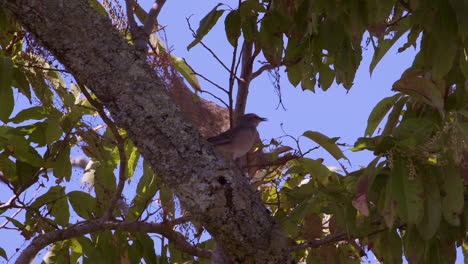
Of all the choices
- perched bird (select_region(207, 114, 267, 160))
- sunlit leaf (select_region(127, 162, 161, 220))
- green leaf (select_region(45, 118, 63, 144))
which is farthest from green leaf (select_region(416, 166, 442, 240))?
perched bird (select_region(207, 114, 267, 160))

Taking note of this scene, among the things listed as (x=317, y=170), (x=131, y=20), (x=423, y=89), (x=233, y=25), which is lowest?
(x=423, y=89)

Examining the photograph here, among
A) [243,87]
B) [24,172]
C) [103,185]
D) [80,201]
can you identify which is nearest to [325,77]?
[243,87]

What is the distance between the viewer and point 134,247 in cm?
377

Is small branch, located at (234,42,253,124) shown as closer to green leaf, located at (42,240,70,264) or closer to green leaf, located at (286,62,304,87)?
green leaf, located at (286,62,304,87)

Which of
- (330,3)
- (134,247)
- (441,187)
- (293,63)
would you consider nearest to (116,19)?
(293,63)

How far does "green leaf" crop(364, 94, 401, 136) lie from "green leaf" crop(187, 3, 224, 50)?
0.95 meters

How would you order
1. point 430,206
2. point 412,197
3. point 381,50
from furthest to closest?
1. point 381,50
2. point 430,206
3. point 412,197

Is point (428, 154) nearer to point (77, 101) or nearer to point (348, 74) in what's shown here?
point (348, 74)

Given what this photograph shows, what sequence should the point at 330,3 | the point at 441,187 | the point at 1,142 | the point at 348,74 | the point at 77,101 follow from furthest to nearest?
the point at 77,101, the point at 348,74, the point at 1,142, the point at 330,3, the point at 441,187

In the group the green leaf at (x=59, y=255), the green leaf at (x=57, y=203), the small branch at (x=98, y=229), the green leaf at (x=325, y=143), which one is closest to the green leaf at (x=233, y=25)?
the green leaf at (x=325, y=143)

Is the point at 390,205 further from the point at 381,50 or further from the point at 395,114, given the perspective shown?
the point at 381,50

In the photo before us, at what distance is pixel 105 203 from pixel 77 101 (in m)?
0.91

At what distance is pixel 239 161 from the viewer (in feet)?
14.3

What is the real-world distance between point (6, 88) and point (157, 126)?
3.44 feet
